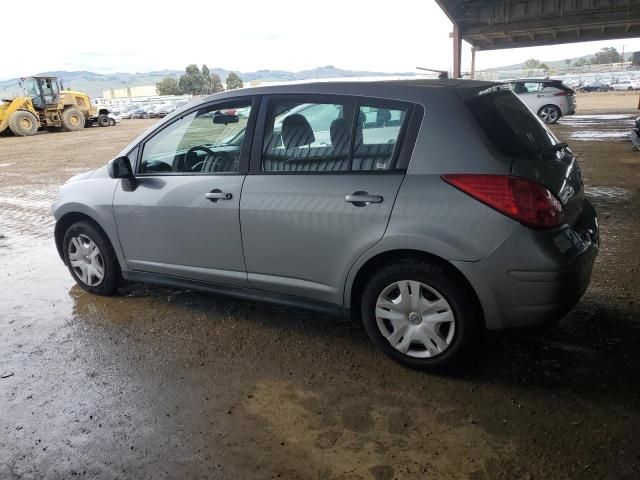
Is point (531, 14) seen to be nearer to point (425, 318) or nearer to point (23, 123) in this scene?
point (425, 318)

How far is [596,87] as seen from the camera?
1890 inches

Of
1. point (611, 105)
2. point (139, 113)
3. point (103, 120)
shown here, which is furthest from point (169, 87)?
point (611, 105)

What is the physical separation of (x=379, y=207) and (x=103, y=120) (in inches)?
1282

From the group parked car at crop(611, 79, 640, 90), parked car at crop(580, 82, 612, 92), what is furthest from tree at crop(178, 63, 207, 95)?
parked car at crop(611, 79, 640, 90)

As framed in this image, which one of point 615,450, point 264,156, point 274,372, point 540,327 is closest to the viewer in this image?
point 615,450

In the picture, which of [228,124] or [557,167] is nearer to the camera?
[557,167]

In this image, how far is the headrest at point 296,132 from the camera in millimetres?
3184

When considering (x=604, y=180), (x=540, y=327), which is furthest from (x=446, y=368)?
(x=604, y=180)

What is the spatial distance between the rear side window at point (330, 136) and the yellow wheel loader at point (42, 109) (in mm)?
25765

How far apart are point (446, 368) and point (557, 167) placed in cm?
131

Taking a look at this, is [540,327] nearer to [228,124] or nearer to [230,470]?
[230,470]

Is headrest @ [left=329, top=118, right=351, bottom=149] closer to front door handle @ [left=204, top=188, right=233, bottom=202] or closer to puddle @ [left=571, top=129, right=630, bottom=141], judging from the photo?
front door handle @ [left=204, top=188, right=233, bottom=202]

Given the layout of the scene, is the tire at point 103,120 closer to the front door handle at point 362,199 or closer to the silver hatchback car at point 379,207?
the silver hatchback car at point 379,207

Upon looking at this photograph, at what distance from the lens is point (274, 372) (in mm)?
3078
